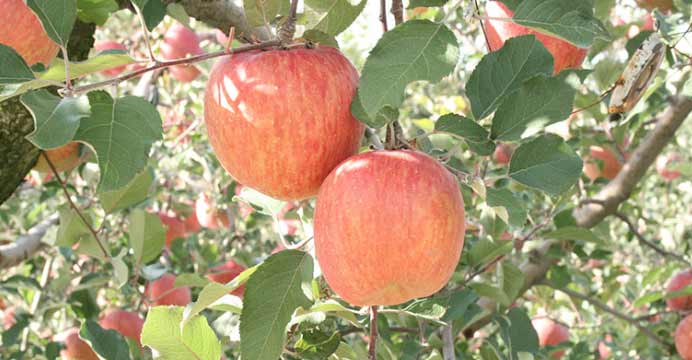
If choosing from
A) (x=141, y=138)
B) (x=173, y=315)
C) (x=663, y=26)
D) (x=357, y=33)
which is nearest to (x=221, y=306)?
(x=173, y=315)

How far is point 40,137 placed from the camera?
0.73 meters

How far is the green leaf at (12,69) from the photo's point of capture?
79 centimetres

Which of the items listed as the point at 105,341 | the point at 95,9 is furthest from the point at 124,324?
the point at 95,9

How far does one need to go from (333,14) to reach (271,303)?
36 centimetres

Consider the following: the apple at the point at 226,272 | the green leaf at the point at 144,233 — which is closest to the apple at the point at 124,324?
the apple at the point at 226,272

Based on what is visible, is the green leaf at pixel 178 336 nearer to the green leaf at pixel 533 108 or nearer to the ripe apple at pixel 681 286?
the green leaf at pixel 533 108

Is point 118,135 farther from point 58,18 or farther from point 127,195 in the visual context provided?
point 127,195

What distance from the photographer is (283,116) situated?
0.84 m

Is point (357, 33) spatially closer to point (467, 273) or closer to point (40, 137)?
point (467, 273)

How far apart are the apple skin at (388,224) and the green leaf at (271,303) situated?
84 mm

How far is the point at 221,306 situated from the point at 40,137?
1.40 ft

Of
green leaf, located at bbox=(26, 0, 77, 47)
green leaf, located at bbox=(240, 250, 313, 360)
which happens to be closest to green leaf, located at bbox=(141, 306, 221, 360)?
green leaf, located at bbox=(240, 250, 313, 360)

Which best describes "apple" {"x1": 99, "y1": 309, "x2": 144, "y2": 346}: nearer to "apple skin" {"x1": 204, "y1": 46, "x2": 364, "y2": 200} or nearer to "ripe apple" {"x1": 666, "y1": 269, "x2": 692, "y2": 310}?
"apple skin" {"x1": 204, "y1": 46, "x2": 364, "y2": 200}

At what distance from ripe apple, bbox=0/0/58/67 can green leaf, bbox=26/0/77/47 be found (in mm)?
163
